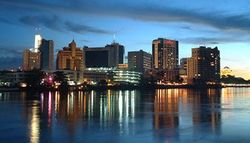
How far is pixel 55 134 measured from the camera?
94.0 ft

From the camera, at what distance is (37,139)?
26.3 metres

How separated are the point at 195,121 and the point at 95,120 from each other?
903 cm

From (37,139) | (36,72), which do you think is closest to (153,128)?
(37,139)

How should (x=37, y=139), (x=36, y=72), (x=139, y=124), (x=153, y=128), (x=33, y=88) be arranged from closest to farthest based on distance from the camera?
(x=37, y=139)
(x=153, y=128)
(x=139, y=124)
(x=33, y=88)
(x=36, y=72)

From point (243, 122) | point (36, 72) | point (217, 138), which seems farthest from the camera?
point (36, 72)

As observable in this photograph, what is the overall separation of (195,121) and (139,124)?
19.9 feet

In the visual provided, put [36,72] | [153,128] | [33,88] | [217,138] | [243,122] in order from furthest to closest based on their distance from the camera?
1. [36,72]
2. [33,88]
3. [243,122]
4. [153,128]
5. [217,138]

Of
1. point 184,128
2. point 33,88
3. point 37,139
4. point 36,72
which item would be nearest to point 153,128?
point 184,128

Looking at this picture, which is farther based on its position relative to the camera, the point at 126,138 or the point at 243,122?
the point at 243,122

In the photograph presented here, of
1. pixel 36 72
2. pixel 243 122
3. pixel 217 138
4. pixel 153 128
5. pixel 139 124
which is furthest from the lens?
pixel 36 72

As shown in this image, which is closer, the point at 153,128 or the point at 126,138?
the point at 126,138

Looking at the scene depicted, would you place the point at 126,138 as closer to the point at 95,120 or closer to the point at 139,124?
the point at 139,124

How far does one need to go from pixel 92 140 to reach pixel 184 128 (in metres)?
9.28

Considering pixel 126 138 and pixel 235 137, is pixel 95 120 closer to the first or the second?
pixel 126 138
